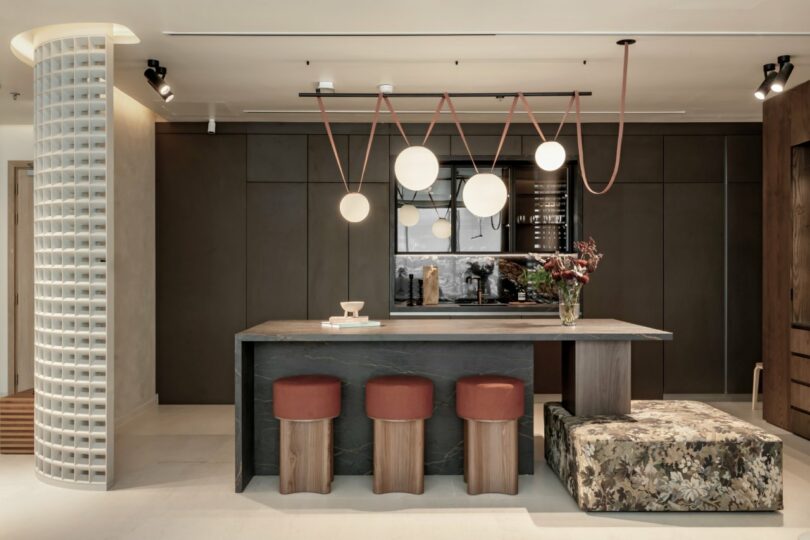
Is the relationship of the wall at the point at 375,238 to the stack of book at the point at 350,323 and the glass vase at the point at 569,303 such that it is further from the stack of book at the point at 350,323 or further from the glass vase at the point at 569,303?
the glass vase at the point at 569,303

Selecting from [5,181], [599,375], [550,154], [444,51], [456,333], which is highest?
[444,51]

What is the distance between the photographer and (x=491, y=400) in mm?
3885

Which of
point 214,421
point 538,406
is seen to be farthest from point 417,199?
point 214,421

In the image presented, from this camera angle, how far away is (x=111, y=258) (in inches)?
160

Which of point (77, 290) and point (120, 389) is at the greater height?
point (77, 290)

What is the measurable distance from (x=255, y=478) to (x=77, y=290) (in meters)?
1.59

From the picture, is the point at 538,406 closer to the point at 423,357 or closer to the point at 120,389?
the point at 423,357

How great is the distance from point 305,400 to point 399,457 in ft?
2.13

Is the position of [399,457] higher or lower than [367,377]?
lower

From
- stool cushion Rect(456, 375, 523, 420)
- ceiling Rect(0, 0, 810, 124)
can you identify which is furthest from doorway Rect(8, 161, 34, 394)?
stool cushion Rect(456, 375, 523, 420)

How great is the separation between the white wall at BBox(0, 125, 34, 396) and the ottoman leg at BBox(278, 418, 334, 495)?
165 inches

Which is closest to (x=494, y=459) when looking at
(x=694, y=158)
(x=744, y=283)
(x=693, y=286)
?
(x=693, y=286)

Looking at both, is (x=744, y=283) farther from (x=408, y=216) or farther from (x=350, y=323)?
(x=350, y=323)

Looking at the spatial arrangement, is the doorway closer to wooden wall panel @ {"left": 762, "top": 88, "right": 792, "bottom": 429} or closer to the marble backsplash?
the marble backsplash
